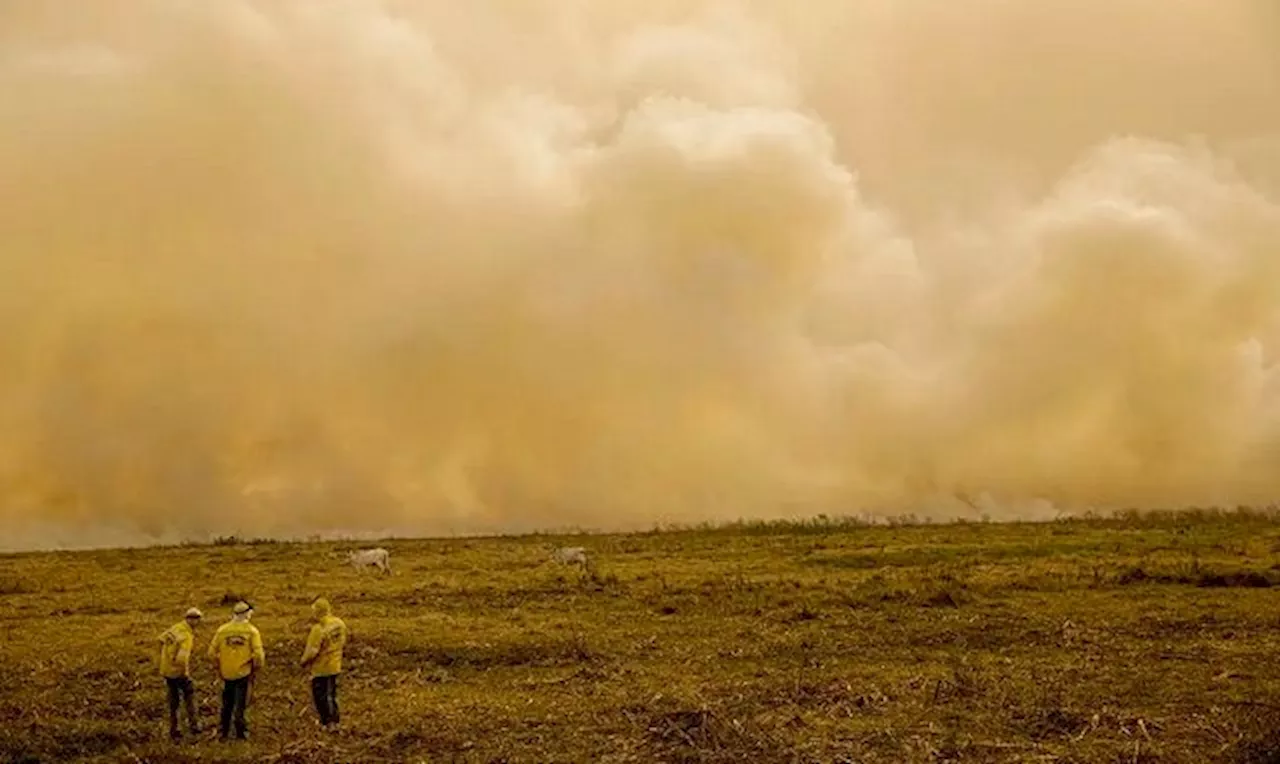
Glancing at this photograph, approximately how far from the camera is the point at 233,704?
822 inches

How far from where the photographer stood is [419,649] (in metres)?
29.6

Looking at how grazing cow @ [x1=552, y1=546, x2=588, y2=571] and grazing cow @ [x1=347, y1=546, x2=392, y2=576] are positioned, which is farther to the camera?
grazing cow @ [x1=347, y1=546, x2=392, y2=576]

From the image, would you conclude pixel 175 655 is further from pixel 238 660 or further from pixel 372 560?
pixel 372 560

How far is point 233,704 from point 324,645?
1.97 metres

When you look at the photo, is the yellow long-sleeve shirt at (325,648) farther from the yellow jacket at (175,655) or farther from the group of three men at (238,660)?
the yellow jacket at (175,655)

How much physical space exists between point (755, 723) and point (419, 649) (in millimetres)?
11593

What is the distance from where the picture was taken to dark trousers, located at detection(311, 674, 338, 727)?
2125 cm

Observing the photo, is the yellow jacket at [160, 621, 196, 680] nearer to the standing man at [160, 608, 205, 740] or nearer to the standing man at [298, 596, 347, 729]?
the standing man at [160, 608, 205, 740]

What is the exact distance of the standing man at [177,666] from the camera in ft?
68.2

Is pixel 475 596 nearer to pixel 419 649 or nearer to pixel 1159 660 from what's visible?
pixel 419 649

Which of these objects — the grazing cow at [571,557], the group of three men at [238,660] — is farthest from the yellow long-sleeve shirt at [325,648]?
the grazing cow at [571,557]

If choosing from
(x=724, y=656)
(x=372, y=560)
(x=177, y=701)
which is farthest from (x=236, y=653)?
(x=372, y=560)

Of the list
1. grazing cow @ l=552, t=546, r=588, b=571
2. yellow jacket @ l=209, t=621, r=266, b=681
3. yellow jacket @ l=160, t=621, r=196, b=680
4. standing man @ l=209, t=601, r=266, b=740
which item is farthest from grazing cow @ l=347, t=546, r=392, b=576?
yellow jacket @ l=209, t=621, r=266, b=681

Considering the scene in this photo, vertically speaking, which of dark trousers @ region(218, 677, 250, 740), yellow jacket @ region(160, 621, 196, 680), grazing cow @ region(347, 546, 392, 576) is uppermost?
grazing cow @ region(347, 546, 392, 576)
